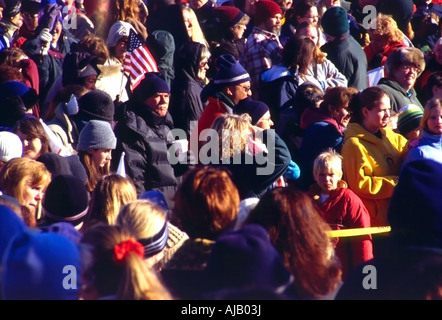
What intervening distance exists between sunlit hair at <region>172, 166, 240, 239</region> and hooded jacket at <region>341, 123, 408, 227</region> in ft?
7.75

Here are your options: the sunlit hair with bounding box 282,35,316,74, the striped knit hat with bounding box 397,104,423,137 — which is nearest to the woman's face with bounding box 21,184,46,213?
the striped knit hat with bounding box 397,104,423,137

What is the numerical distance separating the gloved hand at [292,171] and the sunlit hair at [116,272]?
3.07 metres

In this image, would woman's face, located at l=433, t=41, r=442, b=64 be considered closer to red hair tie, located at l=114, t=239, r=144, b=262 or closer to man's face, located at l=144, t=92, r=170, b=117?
man's face, located at l=144, t=92, r=170, b=117

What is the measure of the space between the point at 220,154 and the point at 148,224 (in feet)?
5.89

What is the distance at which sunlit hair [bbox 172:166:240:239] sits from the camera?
4629 millimetres

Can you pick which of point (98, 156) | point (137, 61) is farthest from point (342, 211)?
point (137, 61)

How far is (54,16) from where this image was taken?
9.31 metres

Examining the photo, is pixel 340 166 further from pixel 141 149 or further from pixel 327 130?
pixel 141 149

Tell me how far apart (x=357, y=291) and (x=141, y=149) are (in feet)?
11.5

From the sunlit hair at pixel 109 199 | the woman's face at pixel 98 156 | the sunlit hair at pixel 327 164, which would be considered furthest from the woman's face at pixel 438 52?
the sunlit hair at pixel 109 199

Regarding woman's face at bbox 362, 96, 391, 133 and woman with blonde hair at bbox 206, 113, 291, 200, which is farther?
woman's face at bbox 362, 96, 391, 133

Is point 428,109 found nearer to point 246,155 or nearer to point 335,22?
point 246,155

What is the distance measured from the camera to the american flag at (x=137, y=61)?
8.58 meters
